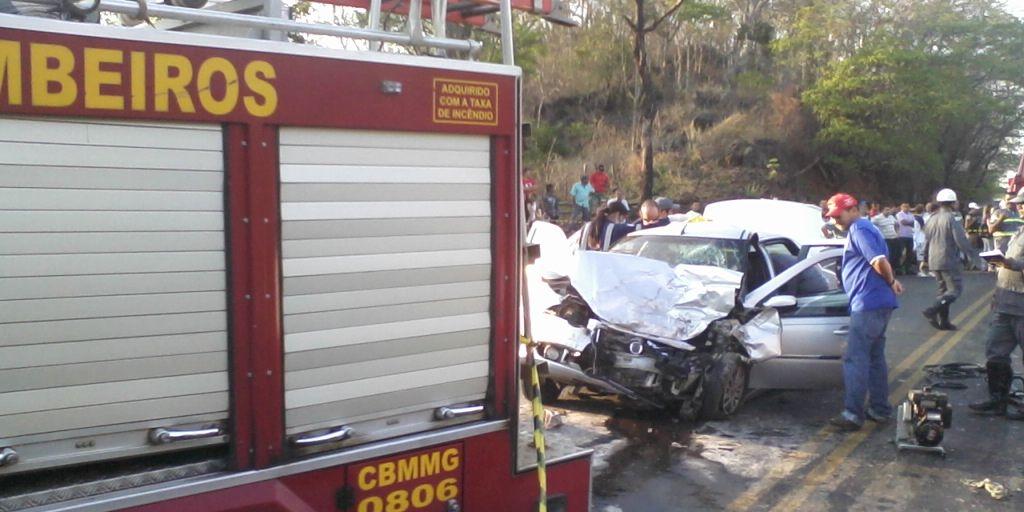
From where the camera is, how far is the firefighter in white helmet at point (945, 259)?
45.0ft

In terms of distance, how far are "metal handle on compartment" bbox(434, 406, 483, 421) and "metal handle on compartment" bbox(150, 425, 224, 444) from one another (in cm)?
84

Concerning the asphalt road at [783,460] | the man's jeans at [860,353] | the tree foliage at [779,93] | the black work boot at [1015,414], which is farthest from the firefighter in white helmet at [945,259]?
the tree foliage at [779,93]

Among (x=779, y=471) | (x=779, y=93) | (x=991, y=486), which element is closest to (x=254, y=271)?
(x=779, y=471)

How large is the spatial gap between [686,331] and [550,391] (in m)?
1.37

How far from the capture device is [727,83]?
133 ft

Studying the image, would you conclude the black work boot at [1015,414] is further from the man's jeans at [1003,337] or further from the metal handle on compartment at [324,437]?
the metal handle on compartment at [324,437]

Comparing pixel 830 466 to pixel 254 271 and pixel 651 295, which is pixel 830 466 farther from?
pixel 254 271

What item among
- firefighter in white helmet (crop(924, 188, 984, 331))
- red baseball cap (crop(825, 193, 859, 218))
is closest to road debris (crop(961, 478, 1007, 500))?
red baseball cap (crop(825, 193, 859, 218))

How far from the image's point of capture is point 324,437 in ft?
11.1

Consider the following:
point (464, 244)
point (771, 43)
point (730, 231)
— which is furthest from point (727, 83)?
point (464, 244)

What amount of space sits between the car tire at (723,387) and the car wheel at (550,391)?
123 centimetres

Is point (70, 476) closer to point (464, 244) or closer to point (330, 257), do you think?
point (330, 257)

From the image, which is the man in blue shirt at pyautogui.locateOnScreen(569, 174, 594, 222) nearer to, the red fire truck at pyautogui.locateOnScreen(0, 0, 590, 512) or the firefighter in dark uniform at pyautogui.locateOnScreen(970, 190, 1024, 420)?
the firefighter in dark uniform at pyautogui.locateOnScreen(970, 190, 1024, 420)

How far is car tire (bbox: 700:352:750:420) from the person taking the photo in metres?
8.00
